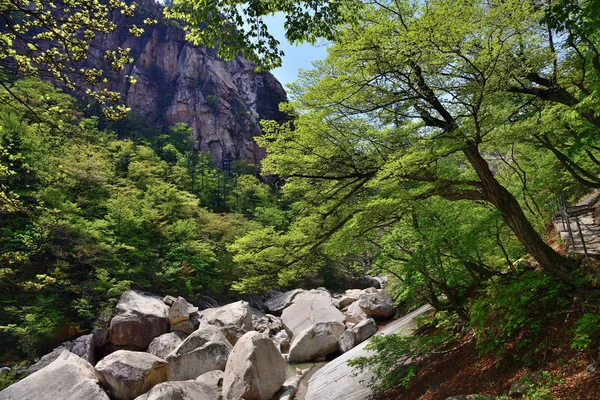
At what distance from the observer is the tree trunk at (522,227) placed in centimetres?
567

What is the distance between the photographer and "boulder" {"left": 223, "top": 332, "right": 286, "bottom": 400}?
9.39 meters

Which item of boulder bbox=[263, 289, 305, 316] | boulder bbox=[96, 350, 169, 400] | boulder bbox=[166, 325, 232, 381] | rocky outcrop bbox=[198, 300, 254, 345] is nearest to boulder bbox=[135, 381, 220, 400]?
boulder bbox=[96, 350, 169, 400]

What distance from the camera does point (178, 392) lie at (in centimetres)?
736

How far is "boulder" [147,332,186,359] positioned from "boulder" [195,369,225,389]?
10.2ft

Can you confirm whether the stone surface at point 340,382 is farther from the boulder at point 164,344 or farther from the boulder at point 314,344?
the boulder at point 164,344

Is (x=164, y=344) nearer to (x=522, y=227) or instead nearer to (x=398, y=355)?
(x=398, y=355)

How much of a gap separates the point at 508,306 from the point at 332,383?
5.28 metres

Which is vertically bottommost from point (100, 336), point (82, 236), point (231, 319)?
point (231, 319)

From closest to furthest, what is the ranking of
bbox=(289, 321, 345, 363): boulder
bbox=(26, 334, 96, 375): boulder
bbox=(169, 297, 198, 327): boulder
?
bbox=(26, 334, 96, 375): boulder → bbox=(289, 321, 345, 363): boulder → bbox=(169, 297, 198, 327): boulder

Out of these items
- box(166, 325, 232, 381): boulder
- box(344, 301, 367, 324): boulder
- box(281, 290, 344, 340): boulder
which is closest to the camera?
box(166, 325, 232, 381): boulder

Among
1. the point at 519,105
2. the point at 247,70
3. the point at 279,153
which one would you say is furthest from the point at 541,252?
the point at 247,70

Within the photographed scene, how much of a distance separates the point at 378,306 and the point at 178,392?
12.0 meters

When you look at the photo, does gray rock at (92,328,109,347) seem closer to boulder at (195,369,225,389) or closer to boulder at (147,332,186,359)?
boulder at (147,332,186,359)

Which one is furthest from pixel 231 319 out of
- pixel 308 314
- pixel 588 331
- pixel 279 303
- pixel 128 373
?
pixel 588 331
